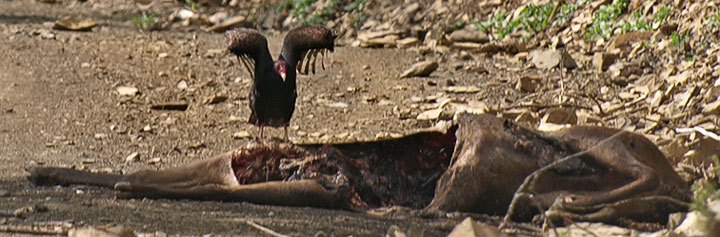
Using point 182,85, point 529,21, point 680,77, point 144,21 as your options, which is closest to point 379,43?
point 529,21

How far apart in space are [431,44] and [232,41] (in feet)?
12.9

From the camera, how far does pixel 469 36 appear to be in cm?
995

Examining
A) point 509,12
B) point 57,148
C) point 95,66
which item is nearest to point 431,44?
point 509,12

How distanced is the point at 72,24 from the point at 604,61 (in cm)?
504

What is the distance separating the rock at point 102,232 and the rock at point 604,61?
552 centimetres

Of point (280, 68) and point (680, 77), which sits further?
point (680, 77)

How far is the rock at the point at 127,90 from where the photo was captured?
9195 millimetres

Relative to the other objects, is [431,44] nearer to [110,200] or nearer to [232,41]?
[232,41]

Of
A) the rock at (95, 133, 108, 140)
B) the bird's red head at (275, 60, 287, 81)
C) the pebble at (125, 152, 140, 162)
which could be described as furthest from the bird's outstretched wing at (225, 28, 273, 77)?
the rock at (95, 133, 108, 140)

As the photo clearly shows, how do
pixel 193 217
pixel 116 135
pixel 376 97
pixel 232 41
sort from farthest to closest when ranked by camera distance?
→ pixel 376 97
pixel 116 135
pixel 232 41
pixel 193 217

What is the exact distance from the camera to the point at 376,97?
870 centimetres

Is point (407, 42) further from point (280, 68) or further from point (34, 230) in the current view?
point (34, 230)

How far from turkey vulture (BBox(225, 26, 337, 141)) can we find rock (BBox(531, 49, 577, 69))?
2.36 meters

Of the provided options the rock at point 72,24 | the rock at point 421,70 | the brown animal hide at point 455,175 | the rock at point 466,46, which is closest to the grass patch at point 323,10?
the rock at point 466,46
